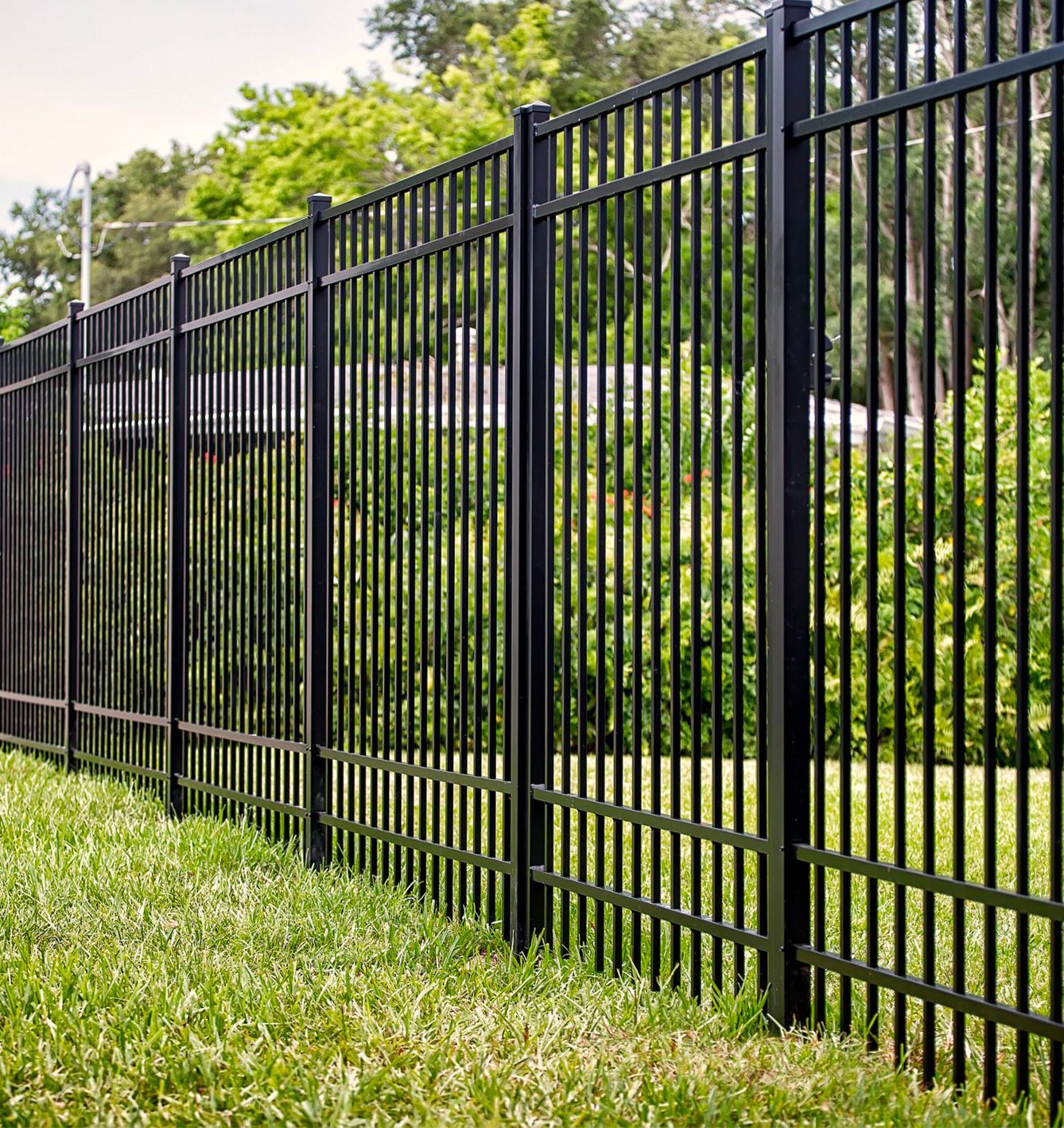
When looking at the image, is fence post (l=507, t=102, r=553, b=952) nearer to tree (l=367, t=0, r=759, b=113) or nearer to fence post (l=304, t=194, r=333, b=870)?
fence post (l=304, t=194, r=333, b=870)

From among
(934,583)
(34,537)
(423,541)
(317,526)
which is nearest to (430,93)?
(34,537)

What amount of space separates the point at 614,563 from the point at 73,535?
517cm

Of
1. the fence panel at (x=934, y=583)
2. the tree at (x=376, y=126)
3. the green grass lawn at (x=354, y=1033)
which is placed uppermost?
the tree at (x=376, y=126)

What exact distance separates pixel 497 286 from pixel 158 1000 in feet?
8.99

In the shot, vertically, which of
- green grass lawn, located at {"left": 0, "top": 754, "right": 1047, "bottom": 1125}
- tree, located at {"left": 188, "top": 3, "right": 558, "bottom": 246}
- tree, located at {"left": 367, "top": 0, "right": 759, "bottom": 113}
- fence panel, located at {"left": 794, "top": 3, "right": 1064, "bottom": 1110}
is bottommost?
green grass lawn, located at {"left": 0, "top": 754, "right": 1047, "bottom": 1125}

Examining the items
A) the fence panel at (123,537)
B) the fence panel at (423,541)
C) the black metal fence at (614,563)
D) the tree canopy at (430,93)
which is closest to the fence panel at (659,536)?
the black metal fence at (614,563)

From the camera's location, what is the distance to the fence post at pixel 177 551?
26.0 feet

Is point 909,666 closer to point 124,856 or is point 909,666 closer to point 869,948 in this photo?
point 124,856

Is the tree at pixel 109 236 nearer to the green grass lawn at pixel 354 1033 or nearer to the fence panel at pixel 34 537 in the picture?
the fence panel at pixel 34 537

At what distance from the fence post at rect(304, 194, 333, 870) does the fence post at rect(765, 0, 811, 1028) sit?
302 centimetres

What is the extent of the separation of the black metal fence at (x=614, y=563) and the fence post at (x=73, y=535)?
0.12 ft

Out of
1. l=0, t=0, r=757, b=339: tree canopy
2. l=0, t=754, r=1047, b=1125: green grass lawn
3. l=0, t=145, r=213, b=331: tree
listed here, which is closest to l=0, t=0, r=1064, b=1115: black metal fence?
l=0, t=754, r=1047, b=1125: green grass lawn

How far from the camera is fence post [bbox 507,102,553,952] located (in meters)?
5.09

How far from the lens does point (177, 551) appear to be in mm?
8070
